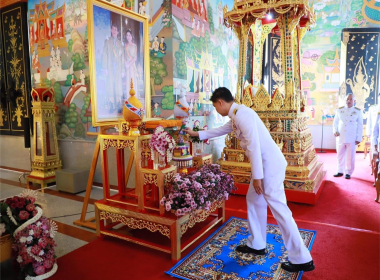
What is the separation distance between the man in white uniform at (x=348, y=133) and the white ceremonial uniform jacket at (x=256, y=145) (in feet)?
13.2

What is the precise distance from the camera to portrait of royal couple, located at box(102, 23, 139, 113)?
10.6 ft

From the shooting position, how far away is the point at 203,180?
118 inches

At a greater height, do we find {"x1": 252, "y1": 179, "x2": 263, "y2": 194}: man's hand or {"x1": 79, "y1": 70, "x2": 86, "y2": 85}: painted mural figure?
{"x1": 79, "y1": 70, "x2": 86, "y2": 85}: painted mural figure

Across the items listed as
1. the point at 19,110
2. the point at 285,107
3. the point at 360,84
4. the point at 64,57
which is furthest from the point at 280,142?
the point at 360,84

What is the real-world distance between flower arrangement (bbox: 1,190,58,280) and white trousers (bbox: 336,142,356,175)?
5604mm

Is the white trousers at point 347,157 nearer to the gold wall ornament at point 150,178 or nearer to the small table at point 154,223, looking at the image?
the small table at point 154,223

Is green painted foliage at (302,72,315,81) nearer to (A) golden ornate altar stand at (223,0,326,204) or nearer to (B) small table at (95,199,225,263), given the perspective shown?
(A) golden ornate altar stand at (223,0,326,204)

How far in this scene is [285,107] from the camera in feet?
16.0

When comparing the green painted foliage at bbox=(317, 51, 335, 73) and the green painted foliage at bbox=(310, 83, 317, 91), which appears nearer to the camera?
the green painted foliage at bbox=(317, 51, 335, 73)

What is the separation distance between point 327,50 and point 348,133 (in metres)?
4.97

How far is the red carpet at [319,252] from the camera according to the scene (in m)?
2.48

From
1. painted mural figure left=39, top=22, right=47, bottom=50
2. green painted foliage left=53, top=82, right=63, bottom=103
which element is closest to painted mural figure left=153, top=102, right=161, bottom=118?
green painted foliage left=53, top=82, right=63, bottom=103

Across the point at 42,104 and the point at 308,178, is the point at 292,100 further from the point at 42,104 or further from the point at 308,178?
the point at 42,104

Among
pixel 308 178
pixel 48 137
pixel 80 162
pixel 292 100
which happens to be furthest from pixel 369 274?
pixel 48 137
